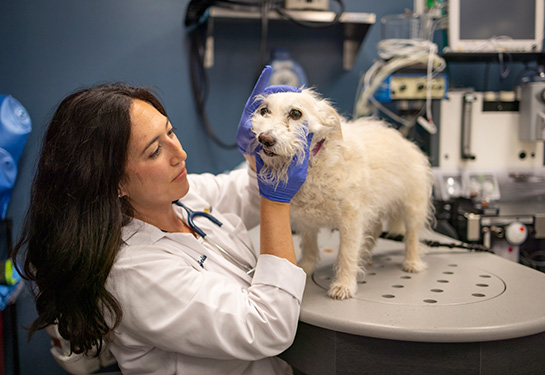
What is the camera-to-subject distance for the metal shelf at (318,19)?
2.13 meters

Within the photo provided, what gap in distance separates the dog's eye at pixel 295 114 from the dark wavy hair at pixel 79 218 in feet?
1.26

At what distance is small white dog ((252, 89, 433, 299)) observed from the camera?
3.41 ft

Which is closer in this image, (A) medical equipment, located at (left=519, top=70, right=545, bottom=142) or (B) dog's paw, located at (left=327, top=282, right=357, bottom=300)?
(B) dog's paw, located at (left=327, top=282, right=357, bottom=300)

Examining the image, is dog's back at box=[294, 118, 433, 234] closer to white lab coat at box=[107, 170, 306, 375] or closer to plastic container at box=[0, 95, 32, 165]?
white lab coat at box=[107, 170, 306, 375]

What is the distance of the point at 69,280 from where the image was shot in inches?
37.0

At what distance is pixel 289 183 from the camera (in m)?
1.04

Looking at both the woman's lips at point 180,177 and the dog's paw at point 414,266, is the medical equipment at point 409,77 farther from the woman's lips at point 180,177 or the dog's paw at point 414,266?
the woman's lips at point 180,177

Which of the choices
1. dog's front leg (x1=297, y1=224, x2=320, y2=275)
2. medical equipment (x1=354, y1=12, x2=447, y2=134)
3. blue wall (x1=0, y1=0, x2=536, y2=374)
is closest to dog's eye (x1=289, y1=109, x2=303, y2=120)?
dog's front leg (x1=297, y1=224, x2=320, y2=275)

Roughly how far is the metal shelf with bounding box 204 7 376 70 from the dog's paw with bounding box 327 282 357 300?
150cm

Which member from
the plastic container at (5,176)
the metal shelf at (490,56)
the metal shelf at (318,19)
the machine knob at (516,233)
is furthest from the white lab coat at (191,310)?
the metal shelf at (490,56)

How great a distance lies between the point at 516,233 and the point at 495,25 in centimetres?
105

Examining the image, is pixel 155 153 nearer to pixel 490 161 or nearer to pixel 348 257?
pixel 348 257

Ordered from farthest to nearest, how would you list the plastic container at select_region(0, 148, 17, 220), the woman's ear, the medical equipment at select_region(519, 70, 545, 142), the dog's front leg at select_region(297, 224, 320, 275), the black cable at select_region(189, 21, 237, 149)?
1. the black cable at select_region(189, 21, 237, 149)
2. the medical equipment at select_region(519, 70, 545, 142)
3. the plastic container at select_region(0, 148, 17, 220)
4. the dog's front leg at select_region(297, 224, 320, 275)
5. the woman's ear

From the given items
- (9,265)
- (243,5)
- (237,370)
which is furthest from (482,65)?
(9,265)
